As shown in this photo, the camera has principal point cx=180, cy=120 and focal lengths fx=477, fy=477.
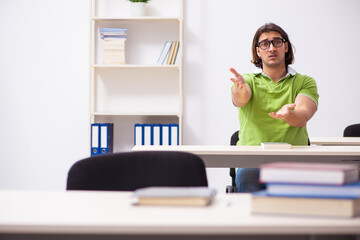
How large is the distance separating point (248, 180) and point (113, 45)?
7.26 feet

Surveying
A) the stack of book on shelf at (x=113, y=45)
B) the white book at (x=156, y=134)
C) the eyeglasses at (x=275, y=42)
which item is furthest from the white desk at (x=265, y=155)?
the stack of book on shelf at (x=113, y=45)

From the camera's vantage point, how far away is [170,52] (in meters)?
4.22

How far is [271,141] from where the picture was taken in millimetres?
2609

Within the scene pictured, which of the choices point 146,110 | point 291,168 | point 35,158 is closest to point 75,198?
point 291,168

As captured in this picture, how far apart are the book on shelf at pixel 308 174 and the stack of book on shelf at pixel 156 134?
313 cm

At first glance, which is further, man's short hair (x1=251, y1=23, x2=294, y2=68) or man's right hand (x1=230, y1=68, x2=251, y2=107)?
man's short hair (x1=251, y1=23, x2=294, y2=68)

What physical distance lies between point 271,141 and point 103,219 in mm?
1764

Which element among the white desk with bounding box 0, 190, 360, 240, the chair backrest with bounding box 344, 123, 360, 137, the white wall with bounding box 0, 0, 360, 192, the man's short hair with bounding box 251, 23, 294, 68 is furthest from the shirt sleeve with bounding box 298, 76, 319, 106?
the white wall with bounding box 0, 0, 360, 192

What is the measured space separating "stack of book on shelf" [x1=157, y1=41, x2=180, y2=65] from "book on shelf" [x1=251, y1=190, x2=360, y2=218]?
3282mm

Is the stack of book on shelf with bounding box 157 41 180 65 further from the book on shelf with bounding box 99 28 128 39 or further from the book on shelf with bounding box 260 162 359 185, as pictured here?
the book on shelf with bounding box 260 162 359 185

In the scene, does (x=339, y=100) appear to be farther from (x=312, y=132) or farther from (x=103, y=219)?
(x=103, y=219)

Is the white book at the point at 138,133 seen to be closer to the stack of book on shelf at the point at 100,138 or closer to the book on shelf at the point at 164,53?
the stack of book on shelf at the point at 100,138

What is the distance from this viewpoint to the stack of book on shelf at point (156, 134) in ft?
13.6

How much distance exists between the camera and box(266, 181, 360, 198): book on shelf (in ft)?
3.22
